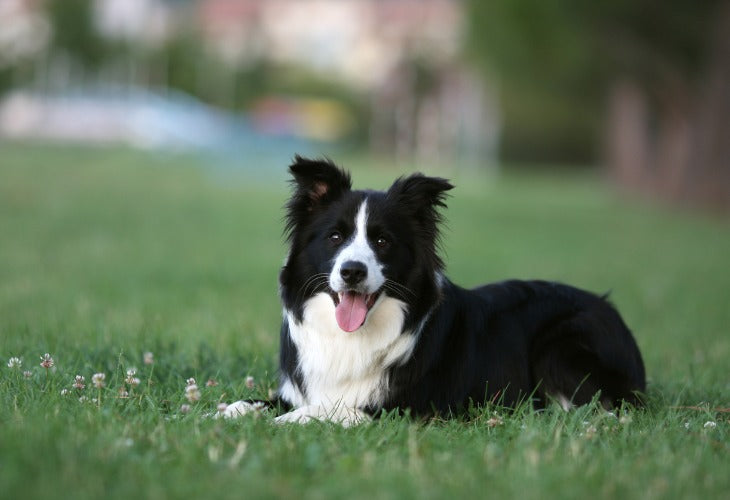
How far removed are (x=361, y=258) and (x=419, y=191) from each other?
1.86 feet

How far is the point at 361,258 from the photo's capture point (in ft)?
15.3

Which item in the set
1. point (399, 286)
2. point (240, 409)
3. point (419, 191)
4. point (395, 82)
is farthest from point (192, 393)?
point (395, 82)

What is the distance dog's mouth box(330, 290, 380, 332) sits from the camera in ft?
15.8

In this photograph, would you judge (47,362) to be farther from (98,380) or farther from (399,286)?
(399,286)

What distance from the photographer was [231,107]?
7762 centimetres

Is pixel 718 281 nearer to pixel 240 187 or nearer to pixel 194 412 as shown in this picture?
pixel 194 412

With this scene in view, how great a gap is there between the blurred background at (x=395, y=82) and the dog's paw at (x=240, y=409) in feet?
64.1

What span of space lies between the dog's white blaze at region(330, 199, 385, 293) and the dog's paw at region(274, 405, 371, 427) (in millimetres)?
639

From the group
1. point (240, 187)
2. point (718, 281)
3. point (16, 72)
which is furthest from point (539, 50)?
point (16, 72)

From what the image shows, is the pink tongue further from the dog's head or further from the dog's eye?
the dog's eye

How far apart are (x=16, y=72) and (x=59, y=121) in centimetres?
870

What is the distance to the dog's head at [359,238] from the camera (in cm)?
482

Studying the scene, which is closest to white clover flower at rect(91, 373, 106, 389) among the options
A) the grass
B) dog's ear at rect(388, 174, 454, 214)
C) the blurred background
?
the grass

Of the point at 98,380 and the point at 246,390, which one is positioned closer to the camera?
the point at 98,380
